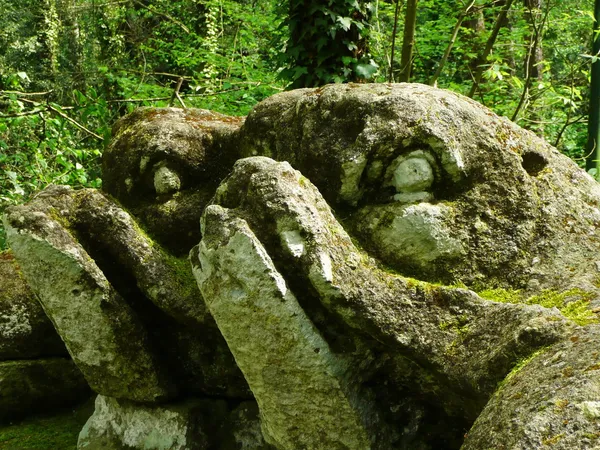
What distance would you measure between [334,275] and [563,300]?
34.5 inches

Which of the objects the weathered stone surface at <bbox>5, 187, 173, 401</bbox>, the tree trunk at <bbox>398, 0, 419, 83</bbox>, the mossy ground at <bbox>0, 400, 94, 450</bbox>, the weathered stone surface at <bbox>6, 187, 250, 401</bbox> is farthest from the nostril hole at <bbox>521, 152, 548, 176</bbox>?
the mossy ground at <bbox>0, 400, 94, 450</bbox>

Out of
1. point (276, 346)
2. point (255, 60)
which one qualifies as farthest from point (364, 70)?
point (255, 60)

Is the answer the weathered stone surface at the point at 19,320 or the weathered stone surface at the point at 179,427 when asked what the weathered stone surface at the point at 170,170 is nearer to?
the weathered stone surface at the point at 179,427

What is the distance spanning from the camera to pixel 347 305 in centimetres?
260

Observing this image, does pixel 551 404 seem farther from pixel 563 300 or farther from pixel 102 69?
pixel 102 69

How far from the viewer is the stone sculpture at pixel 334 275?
2.59 meters

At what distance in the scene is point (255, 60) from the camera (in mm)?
10008

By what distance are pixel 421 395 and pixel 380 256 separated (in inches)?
23.9

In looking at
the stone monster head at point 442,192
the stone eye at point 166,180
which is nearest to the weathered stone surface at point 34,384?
the stone eye at point 166,180

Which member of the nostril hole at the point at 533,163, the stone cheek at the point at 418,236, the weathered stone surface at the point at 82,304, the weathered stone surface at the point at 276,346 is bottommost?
the weathered stone surface at the point at 82,304

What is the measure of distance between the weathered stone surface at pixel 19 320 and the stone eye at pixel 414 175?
2575mm

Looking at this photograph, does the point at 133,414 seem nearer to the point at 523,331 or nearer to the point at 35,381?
the point at 35,381

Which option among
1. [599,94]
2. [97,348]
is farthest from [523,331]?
[599,94]

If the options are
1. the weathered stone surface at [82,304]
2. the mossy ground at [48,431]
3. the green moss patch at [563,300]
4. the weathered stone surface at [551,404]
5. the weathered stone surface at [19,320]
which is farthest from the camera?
the weathered stone surface at [19,320]
